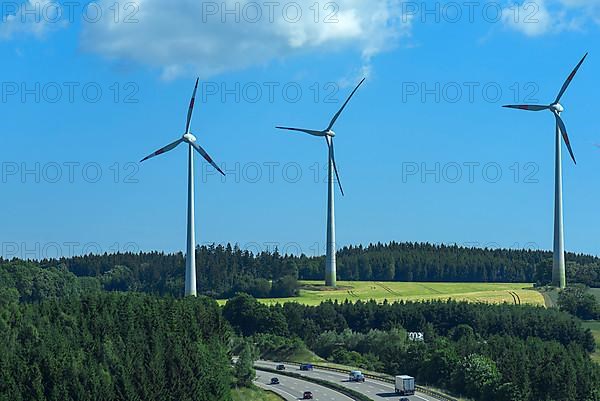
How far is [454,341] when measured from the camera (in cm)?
17300


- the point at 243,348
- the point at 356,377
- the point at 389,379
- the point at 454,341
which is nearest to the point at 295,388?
the point at 356,377

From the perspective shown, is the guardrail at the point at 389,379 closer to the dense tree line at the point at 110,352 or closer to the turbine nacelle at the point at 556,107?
the dense tree line at the point at 110,352

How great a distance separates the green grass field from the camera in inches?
4272

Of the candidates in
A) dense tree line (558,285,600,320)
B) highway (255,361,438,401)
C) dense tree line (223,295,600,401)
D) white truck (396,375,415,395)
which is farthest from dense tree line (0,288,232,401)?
dense tree line (558,285,600,320)

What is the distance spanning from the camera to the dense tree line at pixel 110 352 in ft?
292

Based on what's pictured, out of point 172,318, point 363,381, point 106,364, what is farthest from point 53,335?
point 363,381

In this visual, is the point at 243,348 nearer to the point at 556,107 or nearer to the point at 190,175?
the point at 190,175

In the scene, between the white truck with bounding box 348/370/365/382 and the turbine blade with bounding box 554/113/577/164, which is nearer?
the white truck with bounding box 348/370/365/382

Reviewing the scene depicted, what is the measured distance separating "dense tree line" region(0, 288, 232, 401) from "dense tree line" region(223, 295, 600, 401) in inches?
1207

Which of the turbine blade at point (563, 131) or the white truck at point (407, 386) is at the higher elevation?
the turbine blade at point (563, 131)

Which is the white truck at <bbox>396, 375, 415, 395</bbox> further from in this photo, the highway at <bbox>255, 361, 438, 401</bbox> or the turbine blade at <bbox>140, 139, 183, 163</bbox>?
the turbine blade at <bbox>140, 139, 183, 163</bbox>

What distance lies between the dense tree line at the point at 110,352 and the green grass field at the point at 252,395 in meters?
2.03

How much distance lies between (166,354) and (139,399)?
792 centimetres

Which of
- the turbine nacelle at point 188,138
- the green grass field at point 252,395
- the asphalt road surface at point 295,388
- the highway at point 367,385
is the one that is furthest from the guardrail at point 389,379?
the turbine nacelle at point 188,138
